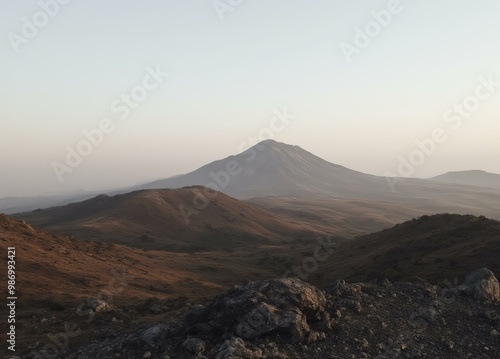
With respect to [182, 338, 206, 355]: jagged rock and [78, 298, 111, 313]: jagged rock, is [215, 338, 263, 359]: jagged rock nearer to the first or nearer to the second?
[182, 338, 206, 355]: jagged rock

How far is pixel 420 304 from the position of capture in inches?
702

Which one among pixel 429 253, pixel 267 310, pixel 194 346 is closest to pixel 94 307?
pixel 194 346

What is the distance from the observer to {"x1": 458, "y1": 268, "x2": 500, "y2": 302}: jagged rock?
60.1 feet

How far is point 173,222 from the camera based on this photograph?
310 ft

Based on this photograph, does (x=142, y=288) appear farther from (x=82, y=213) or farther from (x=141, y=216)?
(x=82, y=213)

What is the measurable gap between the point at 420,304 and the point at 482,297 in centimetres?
349

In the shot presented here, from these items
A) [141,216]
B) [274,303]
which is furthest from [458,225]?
[141,216]

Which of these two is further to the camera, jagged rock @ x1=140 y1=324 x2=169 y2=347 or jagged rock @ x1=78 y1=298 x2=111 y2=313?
jagged rock @ x1=78 y1=298 x2=111 y2=313

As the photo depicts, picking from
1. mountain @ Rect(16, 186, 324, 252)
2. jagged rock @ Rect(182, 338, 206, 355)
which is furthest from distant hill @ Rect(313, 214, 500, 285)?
mountain @ Rect(16, 186, 324, 252)

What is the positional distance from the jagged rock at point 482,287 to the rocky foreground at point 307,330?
59 centimetres

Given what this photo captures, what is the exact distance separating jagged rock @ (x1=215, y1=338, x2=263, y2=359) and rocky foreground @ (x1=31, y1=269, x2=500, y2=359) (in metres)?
0.03

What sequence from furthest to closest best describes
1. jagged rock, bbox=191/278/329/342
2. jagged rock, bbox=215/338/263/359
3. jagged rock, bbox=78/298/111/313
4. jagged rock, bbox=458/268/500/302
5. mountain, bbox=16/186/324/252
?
mountain, bbox=16/186/324/252 < jagged rock, bbox=78/298/111/313 < jagged rock, bbox=458/268/500/302 < jagged rock, bbox=191/278/329/342 < jagged rock, bbox=215/338/263/359

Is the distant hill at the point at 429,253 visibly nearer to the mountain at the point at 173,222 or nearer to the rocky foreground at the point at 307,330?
the rocky foreground at the point at 307,330

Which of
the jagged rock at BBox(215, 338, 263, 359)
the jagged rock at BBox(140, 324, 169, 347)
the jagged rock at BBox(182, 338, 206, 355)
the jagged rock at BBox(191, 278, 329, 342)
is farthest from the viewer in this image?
the jagged rock at BBox(140, 324, 169, 347)
